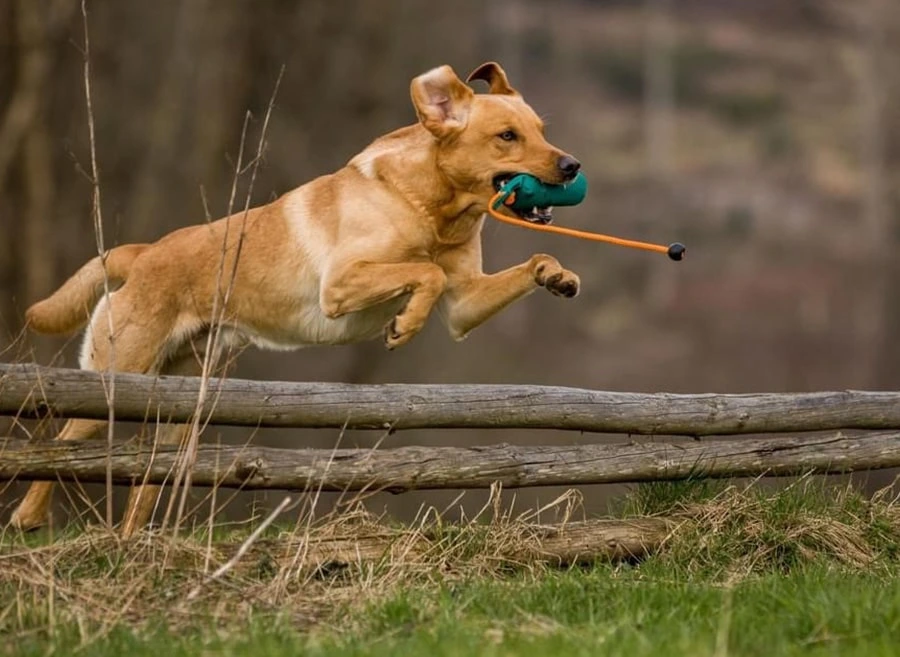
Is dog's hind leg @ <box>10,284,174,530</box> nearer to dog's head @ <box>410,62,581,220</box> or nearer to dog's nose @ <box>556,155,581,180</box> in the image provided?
dog's head @ <box>410,62,581,220</box>

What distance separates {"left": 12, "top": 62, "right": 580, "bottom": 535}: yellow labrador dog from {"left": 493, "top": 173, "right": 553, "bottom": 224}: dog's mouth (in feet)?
0.05

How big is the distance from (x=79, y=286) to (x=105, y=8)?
35.3 feet

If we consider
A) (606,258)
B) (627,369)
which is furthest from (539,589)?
(606,258)

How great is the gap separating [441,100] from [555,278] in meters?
1.12

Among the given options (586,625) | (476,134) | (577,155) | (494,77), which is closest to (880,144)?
(577,155)

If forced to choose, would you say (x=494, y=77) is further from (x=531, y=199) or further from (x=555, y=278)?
(x=555, y=278)

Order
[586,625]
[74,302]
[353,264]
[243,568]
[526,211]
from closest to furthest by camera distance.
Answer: [586,625]
[243,568]
[526,211]
[353,264]
[74,302]

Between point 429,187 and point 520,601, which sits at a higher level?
point 429,187

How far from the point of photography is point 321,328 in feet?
29.2

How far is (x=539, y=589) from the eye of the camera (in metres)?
6.57

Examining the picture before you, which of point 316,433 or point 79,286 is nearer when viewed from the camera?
point 79,286

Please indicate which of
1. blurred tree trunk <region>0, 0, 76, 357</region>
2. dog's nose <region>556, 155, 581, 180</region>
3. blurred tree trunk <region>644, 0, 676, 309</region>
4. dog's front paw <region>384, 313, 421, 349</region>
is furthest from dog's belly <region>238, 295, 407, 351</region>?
blurred tree trunk <region>644, 0, 676, 309</region>

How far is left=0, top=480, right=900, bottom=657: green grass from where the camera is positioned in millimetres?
5730

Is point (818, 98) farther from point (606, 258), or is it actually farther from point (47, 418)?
point (47, 418)
